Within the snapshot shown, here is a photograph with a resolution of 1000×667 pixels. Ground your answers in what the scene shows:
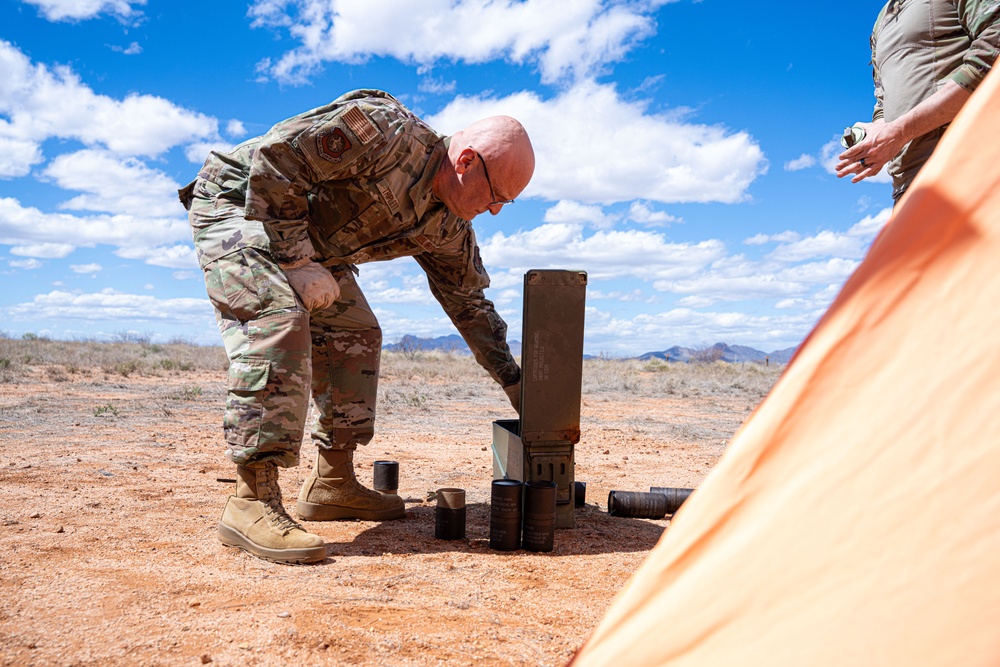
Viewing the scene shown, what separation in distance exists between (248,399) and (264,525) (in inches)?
21.6

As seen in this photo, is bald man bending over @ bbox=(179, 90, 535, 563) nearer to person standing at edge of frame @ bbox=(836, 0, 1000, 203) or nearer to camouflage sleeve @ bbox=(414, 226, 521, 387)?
camouflage sleeve @ bbox=(414, 226, 521, 387)

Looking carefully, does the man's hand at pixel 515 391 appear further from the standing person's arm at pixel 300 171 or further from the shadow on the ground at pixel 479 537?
the standing person's arm at pixel 300 171

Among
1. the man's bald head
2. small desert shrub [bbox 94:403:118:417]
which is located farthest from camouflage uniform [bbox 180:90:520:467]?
small desert shrub [bbox 94:403:118:417]

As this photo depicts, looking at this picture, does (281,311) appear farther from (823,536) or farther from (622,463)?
(622,463)

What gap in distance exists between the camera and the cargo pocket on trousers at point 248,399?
116 inches

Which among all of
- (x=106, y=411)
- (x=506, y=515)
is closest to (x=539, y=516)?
(x=506, y=515)

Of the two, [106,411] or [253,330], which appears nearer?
[253,330]

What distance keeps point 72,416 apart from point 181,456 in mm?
2630

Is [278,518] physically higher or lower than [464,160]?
lower

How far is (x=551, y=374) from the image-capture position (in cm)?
368

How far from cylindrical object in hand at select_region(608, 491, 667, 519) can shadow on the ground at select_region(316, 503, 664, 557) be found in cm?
4

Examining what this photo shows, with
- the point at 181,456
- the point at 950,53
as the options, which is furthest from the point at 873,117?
the point at 181,456

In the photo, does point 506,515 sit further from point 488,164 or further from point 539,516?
point 488,164

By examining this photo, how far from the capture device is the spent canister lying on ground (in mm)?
3650
